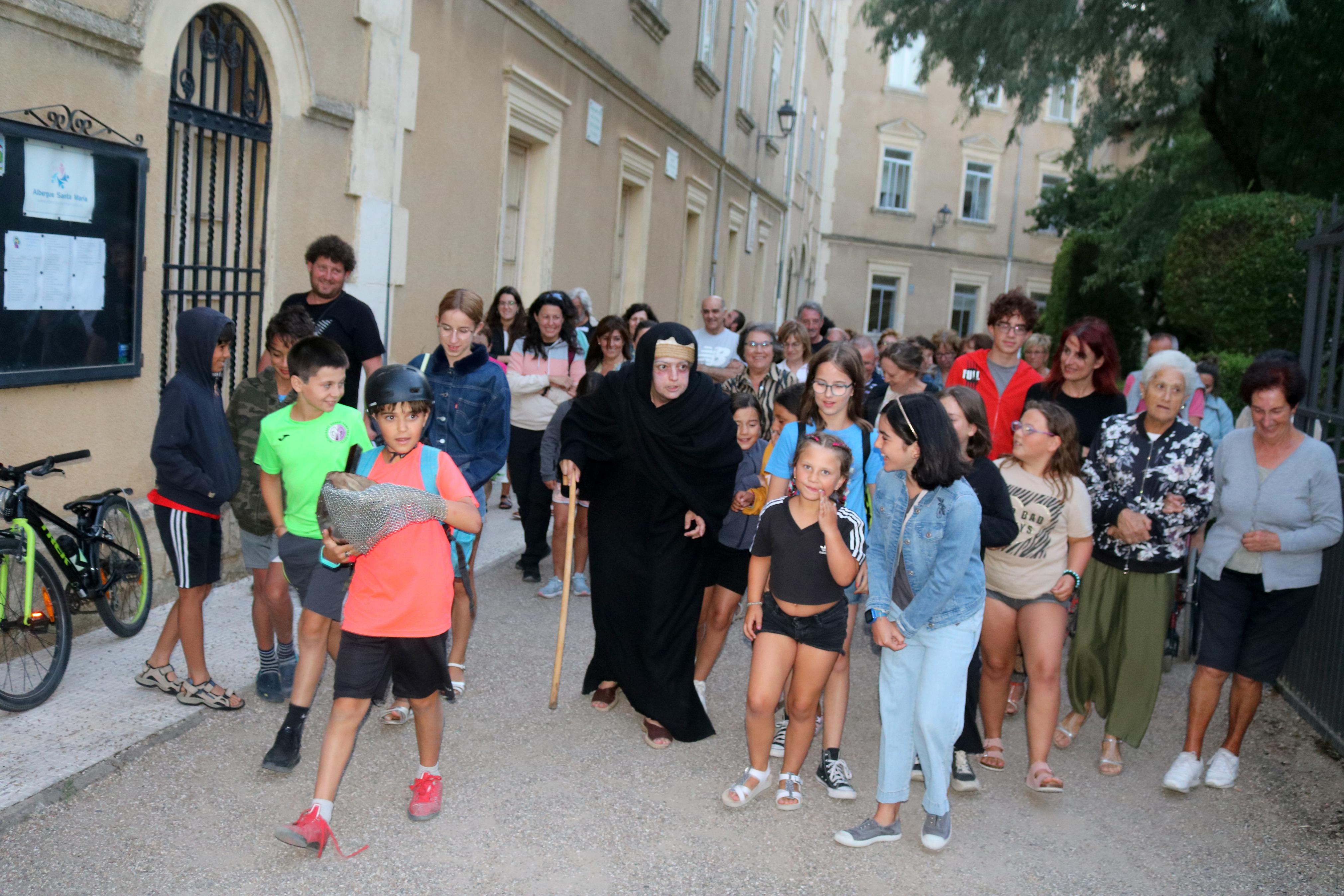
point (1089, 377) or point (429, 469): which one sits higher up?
point (1089, 377)

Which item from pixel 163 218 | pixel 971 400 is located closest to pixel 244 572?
pixel 163 218

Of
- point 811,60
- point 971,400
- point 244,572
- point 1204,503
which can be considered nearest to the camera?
point 971,400

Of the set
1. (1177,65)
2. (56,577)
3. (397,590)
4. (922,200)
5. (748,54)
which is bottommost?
(56,577)

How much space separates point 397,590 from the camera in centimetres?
387

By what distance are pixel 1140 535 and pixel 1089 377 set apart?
123cm

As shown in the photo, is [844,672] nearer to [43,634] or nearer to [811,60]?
[43,634]

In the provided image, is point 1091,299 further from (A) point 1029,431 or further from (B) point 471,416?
(B) point 471,416

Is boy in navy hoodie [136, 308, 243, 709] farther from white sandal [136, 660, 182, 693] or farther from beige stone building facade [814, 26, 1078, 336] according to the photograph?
beige stone building facade [814, 26, 1078, 336]

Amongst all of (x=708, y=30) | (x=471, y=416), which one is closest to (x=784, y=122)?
(x=708, y=30)

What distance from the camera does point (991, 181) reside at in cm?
3747

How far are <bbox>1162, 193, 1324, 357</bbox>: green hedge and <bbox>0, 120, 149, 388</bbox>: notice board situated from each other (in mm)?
8840

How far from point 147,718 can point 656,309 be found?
41.9ft

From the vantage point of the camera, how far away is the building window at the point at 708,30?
682 inches

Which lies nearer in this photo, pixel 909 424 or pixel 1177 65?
pixel 909 424
